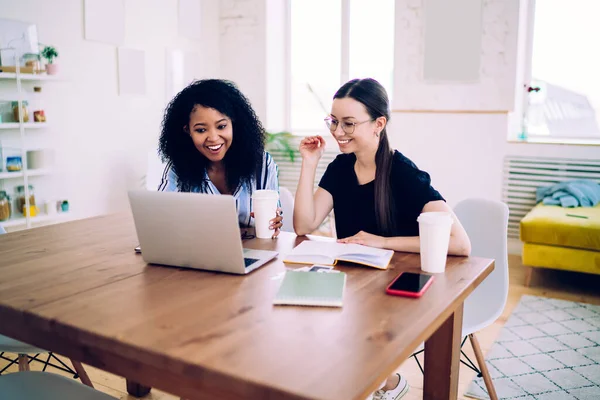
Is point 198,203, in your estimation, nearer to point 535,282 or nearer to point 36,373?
point 36,373

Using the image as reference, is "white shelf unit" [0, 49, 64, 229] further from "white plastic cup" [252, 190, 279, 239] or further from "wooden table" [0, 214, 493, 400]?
"white plastic cup" [252, 190, 279, 239]

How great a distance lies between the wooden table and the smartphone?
2 centimetres

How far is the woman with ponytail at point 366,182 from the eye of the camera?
5.93 ft

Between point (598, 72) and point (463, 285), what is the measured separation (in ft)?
12.3

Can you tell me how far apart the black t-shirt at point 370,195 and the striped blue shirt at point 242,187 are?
0.26 m

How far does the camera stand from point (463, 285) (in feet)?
4.25

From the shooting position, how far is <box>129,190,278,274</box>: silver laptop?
51.4 inches

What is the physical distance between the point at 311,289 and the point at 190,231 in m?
0.34

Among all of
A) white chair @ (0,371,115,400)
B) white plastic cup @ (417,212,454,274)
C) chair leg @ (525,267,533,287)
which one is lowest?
chair leg @ (525,267,533,287)

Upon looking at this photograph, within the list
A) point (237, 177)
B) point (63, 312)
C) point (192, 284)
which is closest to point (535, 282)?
point (237, 177)

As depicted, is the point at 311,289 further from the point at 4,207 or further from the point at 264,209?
the point at 4,207

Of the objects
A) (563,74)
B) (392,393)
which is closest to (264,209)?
(392,393)

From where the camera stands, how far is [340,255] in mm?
1479

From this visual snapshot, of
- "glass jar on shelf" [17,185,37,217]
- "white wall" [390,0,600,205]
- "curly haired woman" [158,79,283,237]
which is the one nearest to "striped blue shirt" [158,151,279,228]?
"curly haired woman" [158,79,283,237]
